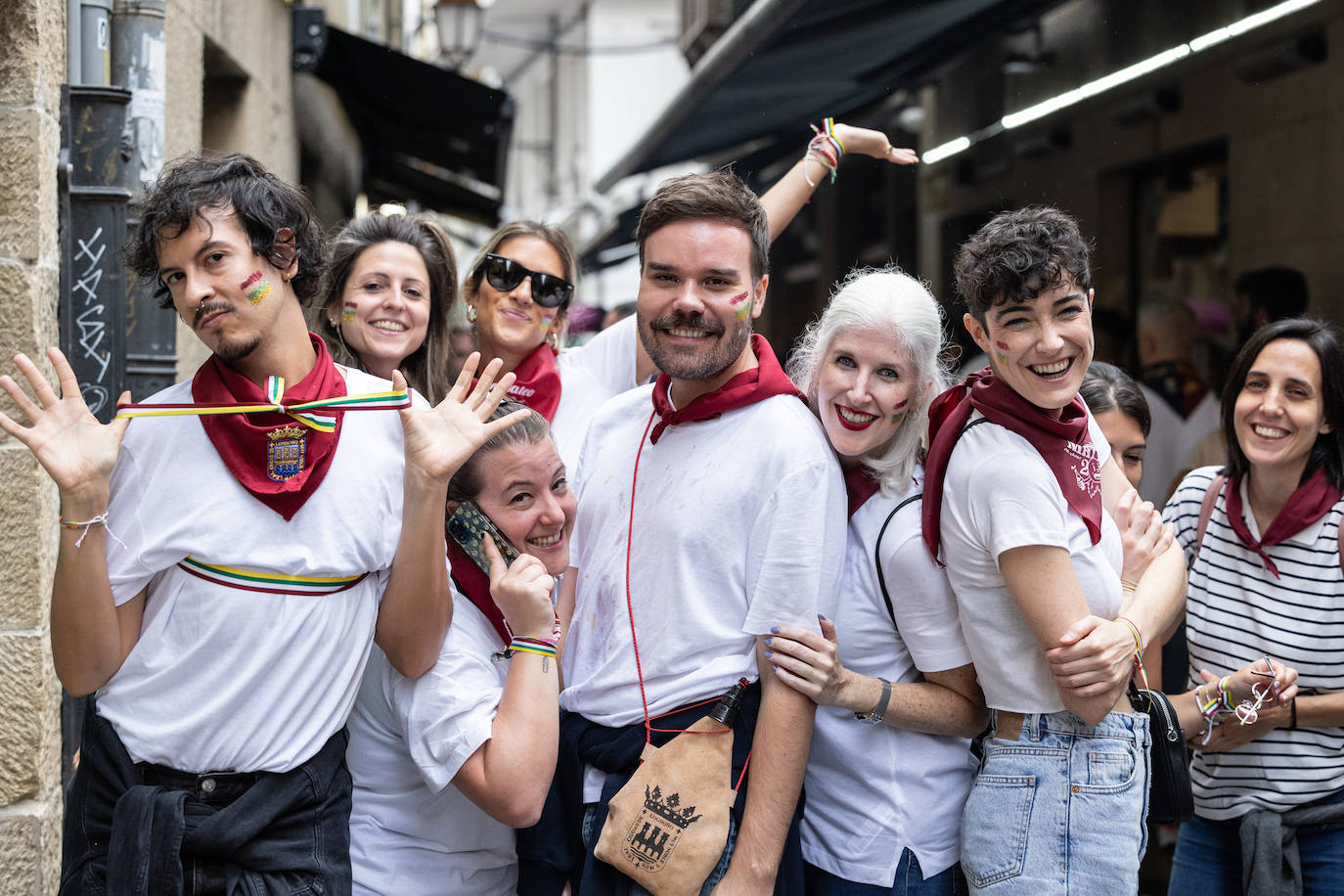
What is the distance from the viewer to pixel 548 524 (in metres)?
2.63

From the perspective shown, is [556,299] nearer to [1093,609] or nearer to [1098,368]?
[1098,368]

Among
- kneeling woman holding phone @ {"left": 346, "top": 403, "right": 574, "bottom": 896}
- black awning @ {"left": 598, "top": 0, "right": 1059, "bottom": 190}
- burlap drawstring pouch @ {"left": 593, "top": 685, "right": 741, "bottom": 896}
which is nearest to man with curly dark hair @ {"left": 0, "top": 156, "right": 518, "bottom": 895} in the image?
kneeling woman holding phone @ {"left": 346, "top": 403, "right": 574, "bottom": 896}

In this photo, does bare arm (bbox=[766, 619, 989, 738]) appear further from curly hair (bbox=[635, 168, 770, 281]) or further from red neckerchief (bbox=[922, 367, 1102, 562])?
curly hair (bbox=[635, 168, 770, 281])

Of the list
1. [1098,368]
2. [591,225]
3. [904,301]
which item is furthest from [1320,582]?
[591,225]

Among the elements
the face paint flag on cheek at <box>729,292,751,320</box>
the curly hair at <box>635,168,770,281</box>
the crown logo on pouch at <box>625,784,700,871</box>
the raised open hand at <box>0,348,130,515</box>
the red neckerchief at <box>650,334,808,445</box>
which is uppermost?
the curly hair at <box>635,168,770,281</box>

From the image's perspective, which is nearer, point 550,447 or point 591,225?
point 550,447

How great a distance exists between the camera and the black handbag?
2.54 metres

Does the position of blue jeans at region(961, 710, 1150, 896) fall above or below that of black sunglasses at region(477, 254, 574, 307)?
below

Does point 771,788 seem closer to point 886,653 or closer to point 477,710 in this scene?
point 886,653

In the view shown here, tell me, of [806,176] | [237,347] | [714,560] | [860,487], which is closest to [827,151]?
[806,176]

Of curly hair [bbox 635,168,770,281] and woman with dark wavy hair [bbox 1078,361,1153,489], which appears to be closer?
curly hair [bbox 635,168,770,281]

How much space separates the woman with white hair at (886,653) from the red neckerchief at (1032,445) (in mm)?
83

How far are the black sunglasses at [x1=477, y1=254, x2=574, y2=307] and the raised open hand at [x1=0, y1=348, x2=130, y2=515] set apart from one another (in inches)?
69.4

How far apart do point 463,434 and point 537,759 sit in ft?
2.13
